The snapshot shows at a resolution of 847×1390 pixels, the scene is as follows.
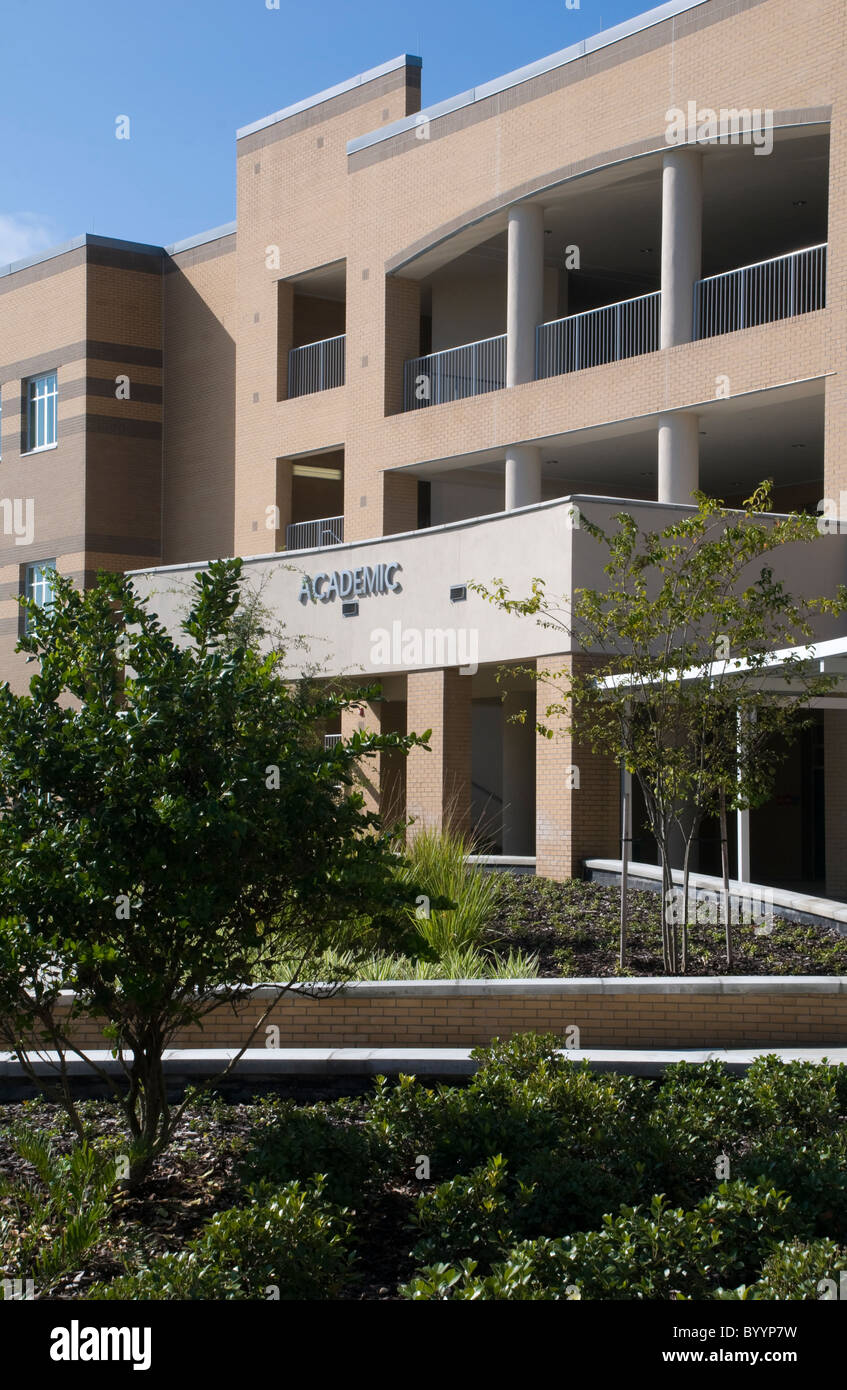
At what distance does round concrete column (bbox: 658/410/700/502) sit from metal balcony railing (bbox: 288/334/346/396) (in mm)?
9917

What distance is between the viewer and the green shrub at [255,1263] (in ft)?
17.3

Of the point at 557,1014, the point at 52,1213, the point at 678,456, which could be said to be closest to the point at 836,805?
the point at 678,456

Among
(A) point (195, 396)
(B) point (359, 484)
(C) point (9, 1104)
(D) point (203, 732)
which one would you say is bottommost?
(C) point (9, 1104)

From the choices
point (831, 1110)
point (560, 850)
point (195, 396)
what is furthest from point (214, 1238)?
point (195, 396)

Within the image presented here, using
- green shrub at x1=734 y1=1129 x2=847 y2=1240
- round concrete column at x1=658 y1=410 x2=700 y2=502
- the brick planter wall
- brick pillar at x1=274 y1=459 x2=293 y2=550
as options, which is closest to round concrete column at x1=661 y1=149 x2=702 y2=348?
round concrete column at x1=658 y1=410 x2=700 y2=502

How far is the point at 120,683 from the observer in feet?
25.5

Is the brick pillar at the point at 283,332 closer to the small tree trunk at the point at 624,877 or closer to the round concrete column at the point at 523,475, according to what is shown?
the round concrete column at the point at 523,475

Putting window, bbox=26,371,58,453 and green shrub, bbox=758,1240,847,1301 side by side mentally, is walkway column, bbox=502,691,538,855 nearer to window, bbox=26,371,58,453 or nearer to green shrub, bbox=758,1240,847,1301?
window, bbox=26,371,58,453

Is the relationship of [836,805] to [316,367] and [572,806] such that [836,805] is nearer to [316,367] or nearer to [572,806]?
[572,806]

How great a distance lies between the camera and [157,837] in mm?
6918

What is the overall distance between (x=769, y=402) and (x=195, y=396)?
59.9 ft

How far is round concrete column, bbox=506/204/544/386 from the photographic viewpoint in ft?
83.3

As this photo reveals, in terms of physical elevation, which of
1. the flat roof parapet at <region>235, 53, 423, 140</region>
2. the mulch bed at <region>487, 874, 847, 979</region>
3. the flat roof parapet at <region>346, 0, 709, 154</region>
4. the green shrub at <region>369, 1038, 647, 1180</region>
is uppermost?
the flat roof parapet at <region>235, 53, 423, 140</region>
